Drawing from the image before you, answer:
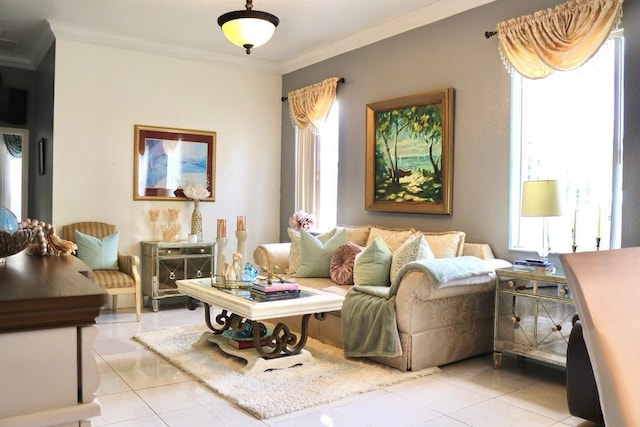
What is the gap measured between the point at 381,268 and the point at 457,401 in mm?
1232

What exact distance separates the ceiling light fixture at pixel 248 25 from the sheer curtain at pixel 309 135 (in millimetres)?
1642

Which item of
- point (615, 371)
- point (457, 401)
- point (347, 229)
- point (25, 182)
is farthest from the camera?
point (25, 182)

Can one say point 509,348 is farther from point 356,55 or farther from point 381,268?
point 356,55

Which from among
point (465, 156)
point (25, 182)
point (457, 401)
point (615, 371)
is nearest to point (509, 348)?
point (457, 401)

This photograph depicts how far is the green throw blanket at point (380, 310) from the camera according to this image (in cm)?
333

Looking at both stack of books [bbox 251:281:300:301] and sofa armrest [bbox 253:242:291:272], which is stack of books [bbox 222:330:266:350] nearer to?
stack of books [bbox 251:281:300:301]

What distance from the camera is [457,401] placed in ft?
9.66

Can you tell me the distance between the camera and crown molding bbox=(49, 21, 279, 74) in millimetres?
5168

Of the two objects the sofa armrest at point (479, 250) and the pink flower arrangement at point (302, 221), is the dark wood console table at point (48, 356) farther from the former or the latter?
the pink flower arrangement at point (302, 221)

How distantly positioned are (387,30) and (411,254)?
2.33 meters

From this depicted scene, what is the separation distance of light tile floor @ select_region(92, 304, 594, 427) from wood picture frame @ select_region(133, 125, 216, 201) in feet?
7.87

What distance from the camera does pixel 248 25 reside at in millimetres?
3908

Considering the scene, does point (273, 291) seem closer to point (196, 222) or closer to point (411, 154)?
point (411, 154)

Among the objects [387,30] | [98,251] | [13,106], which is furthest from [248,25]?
[13,106]
